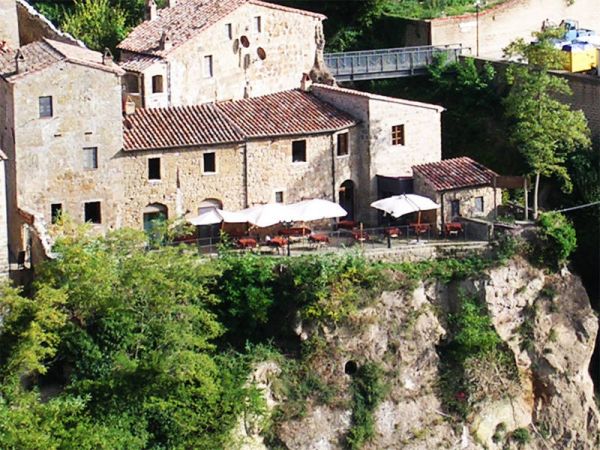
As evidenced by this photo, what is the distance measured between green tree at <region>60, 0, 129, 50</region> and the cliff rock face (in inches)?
734

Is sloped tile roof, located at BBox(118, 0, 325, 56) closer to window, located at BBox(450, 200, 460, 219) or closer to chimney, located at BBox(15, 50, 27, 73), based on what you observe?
chimney, located at BBox(15, 50, 27, 73)

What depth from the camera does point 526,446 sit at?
76875 millimetres

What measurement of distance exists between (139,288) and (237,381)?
4.41 m

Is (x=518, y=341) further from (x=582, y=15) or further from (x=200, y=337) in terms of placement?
(x=582, y=15)

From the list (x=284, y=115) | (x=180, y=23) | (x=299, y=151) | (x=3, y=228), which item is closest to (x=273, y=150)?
(x=299, y=151)

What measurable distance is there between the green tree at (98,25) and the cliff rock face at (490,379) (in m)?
18.7

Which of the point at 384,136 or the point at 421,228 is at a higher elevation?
the point at 384,136

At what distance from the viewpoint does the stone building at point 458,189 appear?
78625mm

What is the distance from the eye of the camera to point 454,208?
7888cm

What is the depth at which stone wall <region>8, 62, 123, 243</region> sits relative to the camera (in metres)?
74.2

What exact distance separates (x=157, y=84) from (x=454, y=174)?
10.9 m

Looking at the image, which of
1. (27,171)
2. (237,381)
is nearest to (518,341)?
(237,381)

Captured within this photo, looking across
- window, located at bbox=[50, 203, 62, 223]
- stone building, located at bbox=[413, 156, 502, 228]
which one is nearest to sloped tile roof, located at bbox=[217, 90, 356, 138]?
stone building, located at bbox=[413, 156, 502, 228]

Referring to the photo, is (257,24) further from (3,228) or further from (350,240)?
(3,228)
